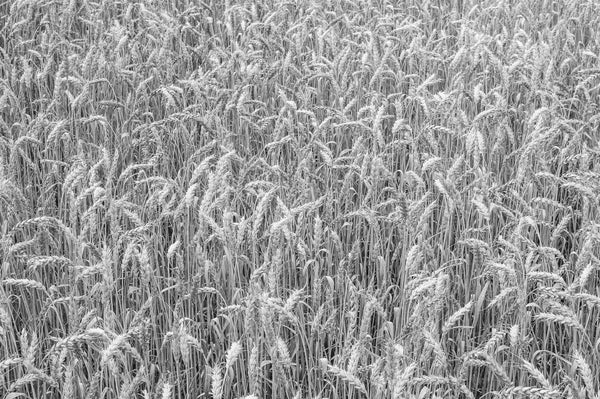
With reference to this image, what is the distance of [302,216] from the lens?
102 inches

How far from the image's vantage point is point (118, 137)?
3705mm

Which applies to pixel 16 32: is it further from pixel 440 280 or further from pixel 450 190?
pixel 440 280

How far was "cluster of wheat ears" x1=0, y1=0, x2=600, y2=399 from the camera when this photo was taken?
83.6 inches

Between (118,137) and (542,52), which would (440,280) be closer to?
(542,52)

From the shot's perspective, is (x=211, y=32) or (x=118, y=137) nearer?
(x=118, y=137)

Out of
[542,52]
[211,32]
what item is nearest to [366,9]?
[211,32]

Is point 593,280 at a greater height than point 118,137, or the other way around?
point 118,137

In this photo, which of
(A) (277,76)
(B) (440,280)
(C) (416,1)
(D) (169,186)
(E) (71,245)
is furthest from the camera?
(C) (416,1)

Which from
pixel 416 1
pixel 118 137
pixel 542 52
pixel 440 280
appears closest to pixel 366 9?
pixel 416 1

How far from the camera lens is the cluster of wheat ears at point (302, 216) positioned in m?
2.12

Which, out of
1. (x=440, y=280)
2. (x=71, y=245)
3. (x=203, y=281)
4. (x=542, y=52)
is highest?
(x=542, y=52)

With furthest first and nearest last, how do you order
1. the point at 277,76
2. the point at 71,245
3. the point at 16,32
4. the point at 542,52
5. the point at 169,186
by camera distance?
1. the point at 16,32
2. the point at 277,76
3. the point at 542,52
4. the point at 71,245
5. the point at 169,186

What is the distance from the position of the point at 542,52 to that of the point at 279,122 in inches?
46.3

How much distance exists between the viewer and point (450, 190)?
256 centimetres
